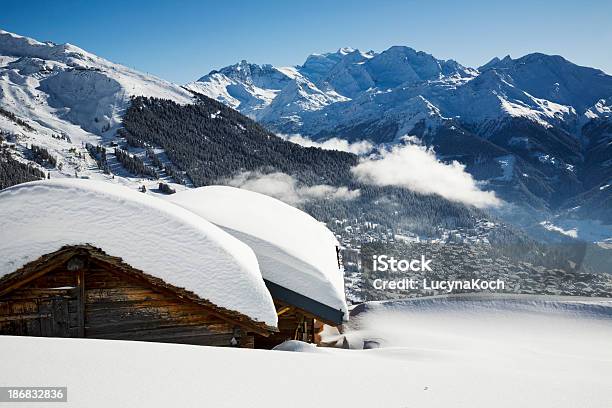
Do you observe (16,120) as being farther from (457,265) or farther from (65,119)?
(457,265)

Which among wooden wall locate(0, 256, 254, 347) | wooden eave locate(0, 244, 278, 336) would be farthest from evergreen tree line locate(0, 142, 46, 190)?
wooden eave locate(0, 244, 278, 336)

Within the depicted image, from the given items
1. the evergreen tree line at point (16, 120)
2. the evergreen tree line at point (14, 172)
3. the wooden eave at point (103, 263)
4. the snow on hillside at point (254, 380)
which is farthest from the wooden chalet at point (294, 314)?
the evergreen tree line at point (16, 120)

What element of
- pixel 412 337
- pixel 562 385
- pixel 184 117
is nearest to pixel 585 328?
pixel 412 337

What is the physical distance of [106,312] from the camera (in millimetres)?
8625

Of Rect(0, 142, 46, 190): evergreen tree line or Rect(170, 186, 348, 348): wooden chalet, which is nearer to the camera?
Rect(170, 186, 348, 348): wooden chalet

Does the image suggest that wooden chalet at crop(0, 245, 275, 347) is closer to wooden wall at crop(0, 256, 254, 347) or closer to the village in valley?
wooden wall at crop(0, 256, 254, 347)

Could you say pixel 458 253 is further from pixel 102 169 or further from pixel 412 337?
pixel 412 337

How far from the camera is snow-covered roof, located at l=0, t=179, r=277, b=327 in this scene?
8180 mm

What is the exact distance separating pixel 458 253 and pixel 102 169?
403ft

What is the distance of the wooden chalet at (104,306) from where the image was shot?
8.18 m

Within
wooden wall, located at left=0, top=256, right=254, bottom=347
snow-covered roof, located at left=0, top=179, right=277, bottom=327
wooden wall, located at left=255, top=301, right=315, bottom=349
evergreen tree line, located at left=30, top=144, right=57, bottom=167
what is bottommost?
wooden wall, located at left=255, top=301, right=315, bottom=349

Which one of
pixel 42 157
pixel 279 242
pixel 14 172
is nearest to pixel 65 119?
pixel 42 157

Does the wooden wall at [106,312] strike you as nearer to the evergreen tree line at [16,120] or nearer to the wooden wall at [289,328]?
the wooden wall at [289,328]

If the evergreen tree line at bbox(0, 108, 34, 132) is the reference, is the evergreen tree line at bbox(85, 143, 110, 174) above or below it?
below
